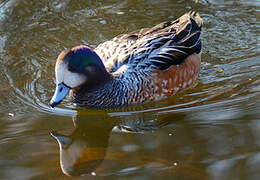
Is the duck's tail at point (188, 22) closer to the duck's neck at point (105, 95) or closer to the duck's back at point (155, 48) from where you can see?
the duck's back at point (155, 48)

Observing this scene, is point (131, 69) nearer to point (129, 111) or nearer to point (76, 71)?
point (129, 111)

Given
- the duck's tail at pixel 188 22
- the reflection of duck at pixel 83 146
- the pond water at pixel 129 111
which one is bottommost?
the reflection of duck at pixel 83 146

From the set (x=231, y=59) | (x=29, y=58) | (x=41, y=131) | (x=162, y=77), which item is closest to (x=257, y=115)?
(x=162, y=77)

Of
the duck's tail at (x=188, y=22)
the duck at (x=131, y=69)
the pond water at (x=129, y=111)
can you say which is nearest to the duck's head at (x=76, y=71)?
the duck at (x=131, y=69)

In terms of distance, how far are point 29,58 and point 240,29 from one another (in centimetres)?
377

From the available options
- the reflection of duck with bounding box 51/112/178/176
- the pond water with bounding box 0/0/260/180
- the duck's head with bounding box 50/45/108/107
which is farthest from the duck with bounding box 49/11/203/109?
the reflection of duck with bounding box 51/112/178/176

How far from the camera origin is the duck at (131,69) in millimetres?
6406

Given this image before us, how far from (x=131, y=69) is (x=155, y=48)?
550mm

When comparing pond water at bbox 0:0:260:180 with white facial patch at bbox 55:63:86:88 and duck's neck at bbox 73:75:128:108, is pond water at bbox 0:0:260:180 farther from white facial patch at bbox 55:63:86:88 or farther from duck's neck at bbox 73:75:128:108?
white facial patch at bbox 55:63:86:88

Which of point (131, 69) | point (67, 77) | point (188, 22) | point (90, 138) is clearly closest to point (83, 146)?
point (90, 138)

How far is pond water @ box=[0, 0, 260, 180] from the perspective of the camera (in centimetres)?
556

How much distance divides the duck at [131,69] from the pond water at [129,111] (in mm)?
176

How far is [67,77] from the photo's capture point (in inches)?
249

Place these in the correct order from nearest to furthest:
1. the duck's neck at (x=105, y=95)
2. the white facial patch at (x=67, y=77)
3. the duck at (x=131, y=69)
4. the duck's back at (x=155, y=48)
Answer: the white facial patch at (x=67, y=77) < the duck at (x=131, y=69) < the duck's neck at (x=105, y=95) < the duck's back at (x=155, y=48)
